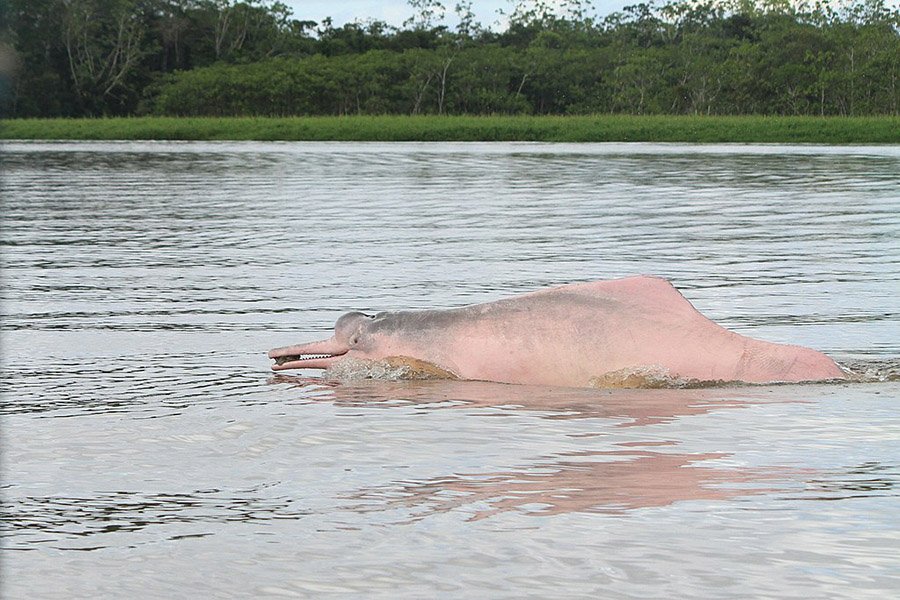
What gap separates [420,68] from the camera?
75.1 meters

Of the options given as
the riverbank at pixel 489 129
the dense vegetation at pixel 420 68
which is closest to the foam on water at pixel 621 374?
the riverbank at pixel 489 129

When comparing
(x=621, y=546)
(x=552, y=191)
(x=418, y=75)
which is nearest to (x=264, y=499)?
(x=621, y=546)

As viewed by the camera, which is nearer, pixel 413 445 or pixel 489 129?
pixel 413 445

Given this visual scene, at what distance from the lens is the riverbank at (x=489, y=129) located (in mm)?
53406

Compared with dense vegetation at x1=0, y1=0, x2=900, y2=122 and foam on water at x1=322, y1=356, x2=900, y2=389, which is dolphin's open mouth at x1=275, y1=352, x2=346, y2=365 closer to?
foam on water at x1=322, y1=356, x2=900, y2=389

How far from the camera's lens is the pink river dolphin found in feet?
23.3

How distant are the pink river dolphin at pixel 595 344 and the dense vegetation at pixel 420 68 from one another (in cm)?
6043

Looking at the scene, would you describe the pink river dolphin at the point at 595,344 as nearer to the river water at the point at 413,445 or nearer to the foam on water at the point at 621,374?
the foam on water at the point at 621,374

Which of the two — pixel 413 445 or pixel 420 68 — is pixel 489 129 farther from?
pixel 413 445

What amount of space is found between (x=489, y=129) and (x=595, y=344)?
51510mm

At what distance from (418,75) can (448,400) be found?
69.4 metres

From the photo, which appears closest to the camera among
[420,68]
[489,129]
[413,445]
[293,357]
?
[413,445]

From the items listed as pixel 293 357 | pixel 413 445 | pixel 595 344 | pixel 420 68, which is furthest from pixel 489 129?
pixel 413 445

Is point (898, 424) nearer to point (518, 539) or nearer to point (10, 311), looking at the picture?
point (518, 539)
